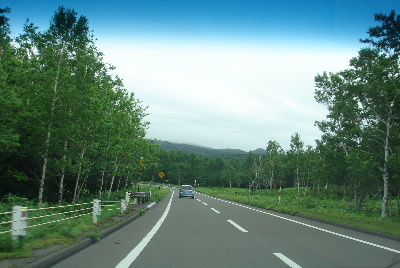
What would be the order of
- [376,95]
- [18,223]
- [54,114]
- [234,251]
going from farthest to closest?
[376,95], [54,114], [234,251], [18,223]

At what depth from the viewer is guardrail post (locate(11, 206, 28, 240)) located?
5938mm

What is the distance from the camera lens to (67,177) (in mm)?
24328

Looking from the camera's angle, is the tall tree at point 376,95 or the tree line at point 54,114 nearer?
the tall tree at point 376,95

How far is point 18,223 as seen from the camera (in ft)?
19.9

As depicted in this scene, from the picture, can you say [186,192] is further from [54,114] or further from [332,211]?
[54,114]

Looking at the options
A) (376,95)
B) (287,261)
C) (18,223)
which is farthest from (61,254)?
(376,95)

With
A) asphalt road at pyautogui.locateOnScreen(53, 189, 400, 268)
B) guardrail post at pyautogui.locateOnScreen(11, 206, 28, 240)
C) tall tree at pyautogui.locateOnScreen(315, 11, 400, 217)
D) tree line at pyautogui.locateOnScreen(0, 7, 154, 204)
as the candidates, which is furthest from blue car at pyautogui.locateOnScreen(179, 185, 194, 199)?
guardrail post at pyautogui.locateOnScreen(11, 206, 28, 240)

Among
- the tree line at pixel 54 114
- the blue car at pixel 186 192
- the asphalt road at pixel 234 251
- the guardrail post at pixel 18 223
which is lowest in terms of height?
the blue car at pixel 186 192

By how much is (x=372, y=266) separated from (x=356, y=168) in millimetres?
21742

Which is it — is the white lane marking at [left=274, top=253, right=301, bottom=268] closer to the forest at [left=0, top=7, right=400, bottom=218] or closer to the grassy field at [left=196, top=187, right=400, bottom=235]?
the grassy field at [left=196, top=187, right=400, bottom=235]

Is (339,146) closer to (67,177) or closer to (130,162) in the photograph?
(130,162)

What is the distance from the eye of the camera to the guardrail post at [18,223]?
19.5 ft

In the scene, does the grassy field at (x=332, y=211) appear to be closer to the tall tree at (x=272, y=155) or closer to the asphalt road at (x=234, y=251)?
the asphalt road at (x=234, y=251)

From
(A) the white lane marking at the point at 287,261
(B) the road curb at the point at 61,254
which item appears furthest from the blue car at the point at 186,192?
(A) the white lane marking at the point at 287,261
